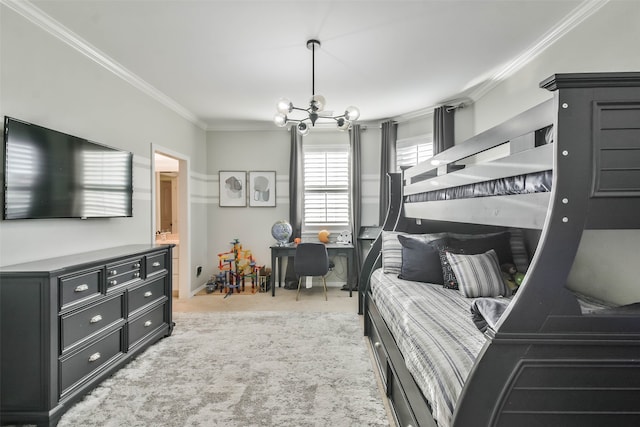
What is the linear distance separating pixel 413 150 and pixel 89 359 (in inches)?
167

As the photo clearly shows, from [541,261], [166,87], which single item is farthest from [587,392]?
[166,87]

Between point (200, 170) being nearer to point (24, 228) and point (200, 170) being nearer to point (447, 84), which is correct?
point (24, 228)

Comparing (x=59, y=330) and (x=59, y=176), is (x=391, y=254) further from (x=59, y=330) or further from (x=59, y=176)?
(x=59, y=176)

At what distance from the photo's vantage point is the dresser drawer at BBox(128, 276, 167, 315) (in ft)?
8.52

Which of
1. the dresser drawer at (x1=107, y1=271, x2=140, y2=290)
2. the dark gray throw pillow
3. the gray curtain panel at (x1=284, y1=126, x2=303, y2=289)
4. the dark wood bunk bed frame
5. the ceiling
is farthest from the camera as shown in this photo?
the gray curtain panel at (x1=284, y1=126, x2=303, y2=289)

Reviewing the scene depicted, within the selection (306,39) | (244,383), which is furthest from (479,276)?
(306,39)

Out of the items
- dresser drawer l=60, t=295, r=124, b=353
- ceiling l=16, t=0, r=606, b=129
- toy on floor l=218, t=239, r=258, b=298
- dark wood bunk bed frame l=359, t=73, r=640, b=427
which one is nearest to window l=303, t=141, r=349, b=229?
toy on floor l=218, t=239, r=258, b=298

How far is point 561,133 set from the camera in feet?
3.19

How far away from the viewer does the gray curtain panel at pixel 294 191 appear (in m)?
5.01

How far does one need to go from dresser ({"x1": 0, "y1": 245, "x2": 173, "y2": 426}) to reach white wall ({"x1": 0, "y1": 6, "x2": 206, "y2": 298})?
0.69ft

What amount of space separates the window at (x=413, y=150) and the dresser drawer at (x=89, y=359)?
11.9 ft

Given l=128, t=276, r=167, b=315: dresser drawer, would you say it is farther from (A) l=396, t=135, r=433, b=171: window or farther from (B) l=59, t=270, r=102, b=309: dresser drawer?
(A) l=396, t=135, r=433, b=171: window

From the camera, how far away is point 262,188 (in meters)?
5.15

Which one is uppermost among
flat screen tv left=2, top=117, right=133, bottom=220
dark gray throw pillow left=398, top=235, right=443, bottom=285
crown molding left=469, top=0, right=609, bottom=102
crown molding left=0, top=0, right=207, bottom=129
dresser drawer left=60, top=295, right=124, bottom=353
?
crown molding left=469, top=0, right=609, bottom=102
